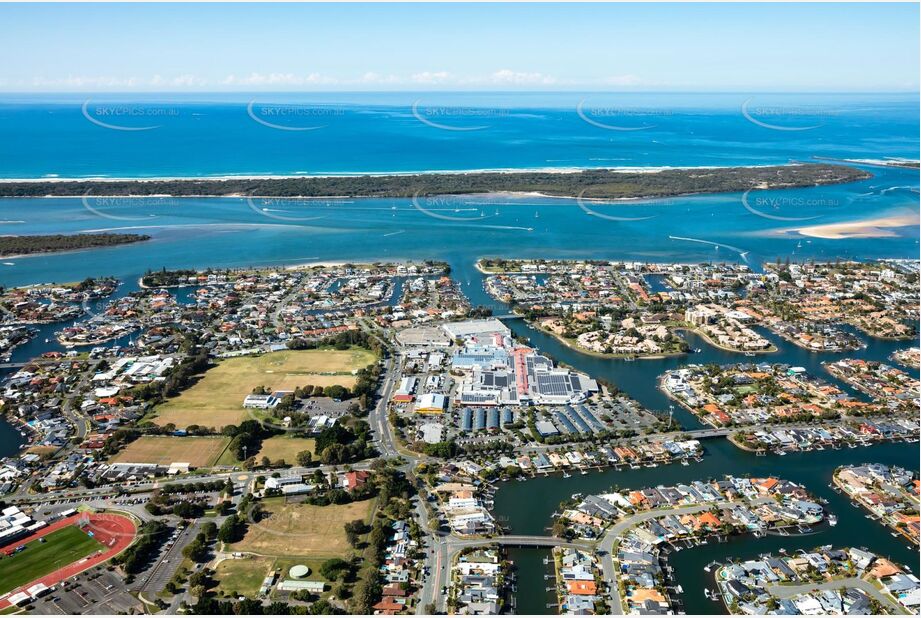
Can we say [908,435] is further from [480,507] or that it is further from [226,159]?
[226,159]

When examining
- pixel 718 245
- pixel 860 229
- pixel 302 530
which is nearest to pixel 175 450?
pixel 302 530

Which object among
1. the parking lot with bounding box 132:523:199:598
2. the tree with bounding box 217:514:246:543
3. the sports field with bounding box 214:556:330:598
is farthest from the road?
the parking lot with bounding box 132:523:199:598

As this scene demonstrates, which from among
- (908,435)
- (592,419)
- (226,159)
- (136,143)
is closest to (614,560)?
(592,419)

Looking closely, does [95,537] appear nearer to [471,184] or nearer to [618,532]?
[618,532]

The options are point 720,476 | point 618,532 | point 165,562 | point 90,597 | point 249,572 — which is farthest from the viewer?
point 720,476

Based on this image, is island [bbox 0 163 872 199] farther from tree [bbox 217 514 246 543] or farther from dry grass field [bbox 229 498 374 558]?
tree [bbox 217 514 246 543]

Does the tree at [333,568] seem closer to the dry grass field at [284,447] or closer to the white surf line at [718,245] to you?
the dry grass field at [284,447]

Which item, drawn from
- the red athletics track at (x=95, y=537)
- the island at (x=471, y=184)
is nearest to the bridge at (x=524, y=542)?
the red athletics track at (x=95, y=537)
